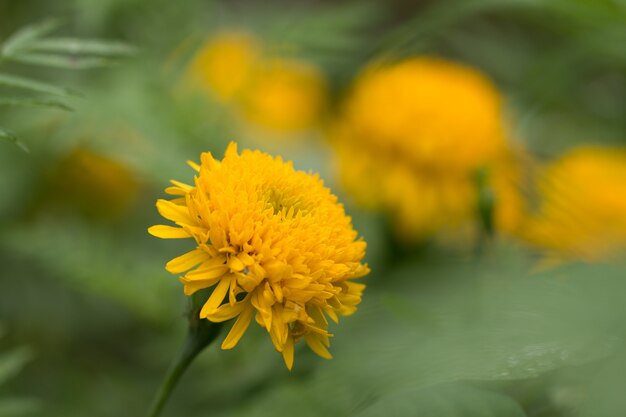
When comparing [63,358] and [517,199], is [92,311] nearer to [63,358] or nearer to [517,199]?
[63,358]

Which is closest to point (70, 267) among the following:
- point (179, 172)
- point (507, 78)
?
point (179, 172)

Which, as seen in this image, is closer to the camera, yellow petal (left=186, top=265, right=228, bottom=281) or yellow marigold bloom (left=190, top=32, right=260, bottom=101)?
yellow petal (left=186, top=265, right=228, bottom=281)

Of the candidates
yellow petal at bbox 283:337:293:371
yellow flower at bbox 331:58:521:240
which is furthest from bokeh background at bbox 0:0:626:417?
yellow petal at bbox 283:337:293:371

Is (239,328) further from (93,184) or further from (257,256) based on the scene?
(93,184)

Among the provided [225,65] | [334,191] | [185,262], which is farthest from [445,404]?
[225,65]

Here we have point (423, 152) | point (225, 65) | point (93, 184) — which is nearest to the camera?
point (423, 152)

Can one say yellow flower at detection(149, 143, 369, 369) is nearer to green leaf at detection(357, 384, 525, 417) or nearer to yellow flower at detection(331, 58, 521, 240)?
green leaf at detection(357, 384, 525, 417)
